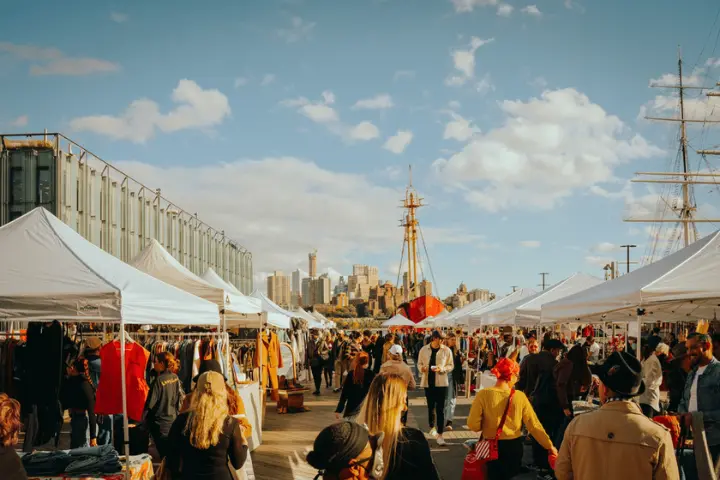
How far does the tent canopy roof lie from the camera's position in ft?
23.1

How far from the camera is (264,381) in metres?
16.3

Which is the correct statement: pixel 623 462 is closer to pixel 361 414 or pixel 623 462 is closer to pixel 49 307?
pixel 361 414

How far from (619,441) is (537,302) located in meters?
12.9

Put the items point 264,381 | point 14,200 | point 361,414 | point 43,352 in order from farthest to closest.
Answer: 1. point 14,200
2. point 264,381
3. point 43,352
4. point 361,414

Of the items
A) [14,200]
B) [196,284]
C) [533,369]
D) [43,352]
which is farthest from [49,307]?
[14,200]

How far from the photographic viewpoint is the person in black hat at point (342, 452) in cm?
285

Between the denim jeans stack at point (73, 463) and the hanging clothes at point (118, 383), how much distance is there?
6.07ft

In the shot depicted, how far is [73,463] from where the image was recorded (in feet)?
21.2

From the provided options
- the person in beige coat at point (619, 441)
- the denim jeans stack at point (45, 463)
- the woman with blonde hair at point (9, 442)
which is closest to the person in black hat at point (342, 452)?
the person in beige coat at point (619, 441)

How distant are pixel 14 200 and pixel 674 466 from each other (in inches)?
1157

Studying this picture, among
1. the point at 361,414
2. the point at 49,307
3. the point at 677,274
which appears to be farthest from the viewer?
the point at 677,274

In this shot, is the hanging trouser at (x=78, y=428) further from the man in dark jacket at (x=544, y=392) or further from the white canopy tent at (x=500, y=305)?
the white canopy tent at (x=500, y=305)

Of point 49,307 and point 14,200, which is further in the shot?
point 14,200

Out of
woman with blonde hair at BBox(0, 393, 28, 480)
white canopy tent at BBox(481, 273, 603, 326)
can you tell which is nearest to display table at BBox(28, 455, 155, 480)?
woman with blonde hair at BBox(0, 393, 28, 480)
